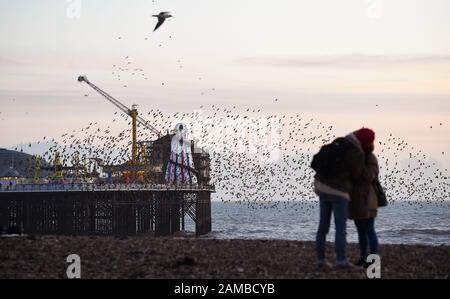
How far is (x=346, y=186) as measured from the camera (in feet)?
53.1

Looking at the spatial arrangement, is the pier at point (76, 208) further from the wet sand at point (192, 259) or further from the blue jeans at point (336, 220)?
the blue jeans at point (336, 220)

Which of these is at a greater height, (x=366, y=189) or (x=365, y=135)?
(x=365, y=135)

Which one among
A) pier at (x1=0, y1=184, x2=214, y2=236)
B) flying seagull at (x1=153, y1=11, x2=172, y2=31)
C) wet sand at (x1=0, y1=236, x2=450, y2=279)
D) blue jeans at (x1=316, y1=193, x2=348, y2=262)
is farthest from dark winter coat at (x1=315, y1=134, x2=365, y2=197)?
pier at (x1=0, y1=184, x2=214, y2=236)

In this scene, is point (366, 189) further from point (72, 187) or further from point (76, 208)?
point (72, 187)

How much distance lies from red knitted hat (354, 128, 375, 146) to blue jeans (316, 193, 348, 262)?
1.11 metres

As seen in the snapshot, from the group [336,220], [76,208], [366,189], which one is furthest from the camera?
[76,208]

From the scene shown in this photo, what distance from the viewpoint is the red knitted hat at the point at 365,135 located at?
53.9 ft

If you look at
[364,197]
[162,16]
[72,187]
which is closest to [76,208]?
[72,187]

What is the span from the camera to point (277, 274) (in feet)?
Answer: 52.8

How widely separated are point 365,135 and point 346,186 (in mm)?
973
